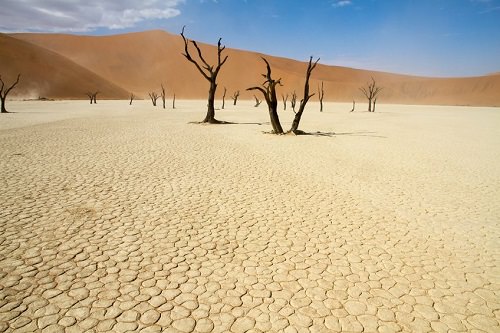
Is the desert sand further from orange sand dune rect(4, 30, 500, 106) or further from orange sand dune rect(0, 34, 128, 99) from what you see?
orange sand dune rect(4, 30, 500, 106)

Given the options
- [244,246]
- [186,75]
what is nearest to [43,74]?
[186,75]

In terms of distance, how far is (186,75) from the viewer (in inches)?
4168

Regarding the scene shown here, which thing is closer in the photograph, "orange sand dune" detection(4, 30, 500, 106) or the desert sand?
the desert sand

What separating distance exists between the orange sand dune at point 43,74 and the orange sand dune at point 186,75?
19117mm

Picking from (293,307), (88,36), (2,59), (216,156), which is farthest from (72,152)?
(88,36)

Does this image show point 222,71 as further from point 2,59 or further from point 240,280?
point 240,280

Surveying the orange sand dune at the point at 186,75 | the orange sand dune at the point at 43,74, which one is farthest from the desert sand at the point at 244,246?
the orange sand dune at the point at 186,75

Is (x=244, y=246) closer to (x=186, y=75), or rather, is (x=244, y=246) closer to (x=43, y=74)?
(x=43, y=74)

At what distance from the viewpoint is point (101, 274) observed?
14.2 ft

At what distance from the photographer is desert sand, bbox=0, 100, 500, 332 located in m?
3.68

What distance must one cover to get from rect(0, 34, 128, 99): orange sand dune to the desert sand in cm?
6297

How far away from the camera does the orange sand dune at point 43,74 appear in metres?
62.3

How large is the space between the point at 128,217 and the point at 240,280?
2.97 metres

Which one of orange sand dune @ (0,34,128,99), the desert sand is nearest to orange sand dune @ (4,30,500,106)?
orange sand dune @ (0,34,128,99)
